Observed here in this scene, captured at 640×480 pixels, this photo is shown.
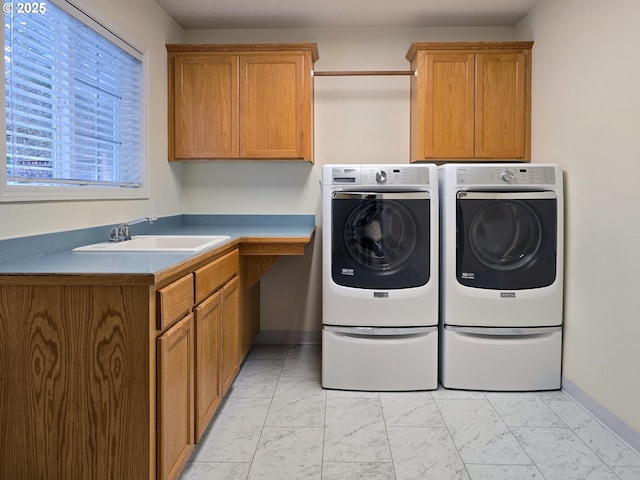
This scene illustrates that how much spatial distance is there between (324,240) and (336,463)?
1.26 metres

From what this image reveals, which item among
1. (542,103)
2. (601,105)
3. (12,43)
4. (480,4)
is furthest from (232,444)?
(480,4)

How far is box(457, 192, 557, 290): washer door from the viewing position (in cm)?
290

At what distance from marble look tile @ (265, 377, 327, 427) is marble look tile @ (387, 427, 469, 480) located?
0.41 m

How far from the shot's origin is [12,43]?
1866 millimetres

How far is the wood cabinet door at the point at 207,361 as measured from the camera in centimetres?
207

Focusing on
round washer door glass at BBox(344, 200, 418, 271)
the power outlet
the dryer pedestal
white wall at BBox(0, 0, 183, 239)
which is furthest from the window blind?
the dryer pedestal

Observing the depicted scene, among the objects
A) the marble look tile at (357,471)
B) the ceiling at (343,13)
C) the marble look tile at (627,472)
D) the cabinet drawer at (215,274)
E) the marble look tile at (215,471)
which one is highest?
the ceiling at (343,13)

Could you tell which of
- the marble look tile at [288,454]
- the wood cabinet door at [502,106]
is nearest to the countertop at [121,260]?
the marble look tile at [288,454]

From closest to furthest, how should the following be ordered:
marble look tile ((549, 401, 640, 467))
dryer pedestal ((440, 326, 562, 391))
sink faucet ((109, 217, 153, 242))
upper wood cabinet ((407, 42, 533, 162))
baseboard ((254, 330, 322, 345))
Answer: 1. marble look tile ((549, 401, 640, 467))
2. sink faucet ((109, 217, 153, 242))
3. dryer pedestal ((440, 326, 562, 391))
4. upper wood cabinet ((407, 42, 533, 162))
5. baseboard ((254, 330, 322, 345))

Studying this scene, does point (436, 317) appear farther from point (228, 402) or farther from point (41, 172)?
point (41, 172)

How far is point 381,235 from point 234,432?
1320mm

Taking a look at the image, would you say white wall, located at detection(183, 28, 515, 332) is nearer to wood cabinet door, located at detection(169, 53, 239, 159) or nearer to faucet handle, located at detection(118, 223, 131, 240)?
wood cabinet door, located at detection(169, 53, 239, 159)

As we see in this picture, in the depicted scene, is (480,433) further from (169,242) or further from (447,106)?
(447,106)

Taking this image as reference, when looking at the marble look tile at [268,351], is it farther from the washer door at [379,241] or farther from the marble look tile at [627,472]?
the marble look tile at [627,472]
